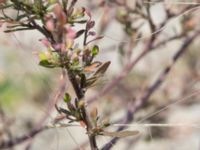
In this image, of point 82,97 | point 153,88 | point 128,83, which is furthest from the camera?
point 128,83

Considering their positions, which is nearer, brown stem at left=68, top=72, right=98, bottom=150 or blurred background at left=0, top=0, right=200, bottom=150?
brown stem at left=68, top=72, right=98, bottom=150

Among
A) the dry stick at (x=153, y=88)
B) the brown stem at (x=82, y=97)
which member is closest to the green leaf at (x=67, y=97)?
the brown stem at (x=82, y=97)

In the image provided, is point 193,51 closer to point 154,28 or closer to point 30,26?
point 154,28

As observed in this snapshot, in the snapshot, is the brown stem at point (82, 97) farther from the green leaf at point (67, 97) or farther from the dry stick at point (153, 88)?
the dry stick at point (153, 88)

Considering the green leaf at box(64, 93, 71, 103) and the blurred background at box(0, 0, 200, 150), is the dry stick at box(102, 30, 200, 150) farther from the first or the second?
the green leaf at box(64, 93, 71, 103)

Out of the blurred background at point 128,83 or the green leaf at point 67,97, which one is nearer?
the green leaf at point 67,97

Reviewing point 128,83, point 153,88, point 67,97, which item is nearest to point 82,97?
point 67,97

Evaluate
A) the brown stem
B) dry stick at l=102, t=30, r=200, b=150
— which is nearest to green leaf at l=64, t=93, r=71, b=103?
the brown stem

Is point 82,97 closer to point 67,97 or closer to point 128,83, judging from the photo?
point 67,97
